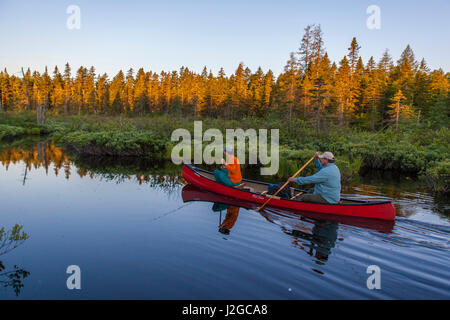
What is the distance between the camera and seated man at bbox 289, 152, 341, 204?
8.88 metres

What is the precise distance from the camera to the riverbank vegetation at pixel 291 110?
2086cm

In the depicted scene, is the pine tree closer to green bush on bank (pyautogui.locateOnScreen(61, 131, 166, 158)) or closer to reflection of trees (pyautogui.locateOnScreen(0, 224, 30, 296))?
green bush on bank (pyautogui.locateOnScreen(61, 131, 166, 158))

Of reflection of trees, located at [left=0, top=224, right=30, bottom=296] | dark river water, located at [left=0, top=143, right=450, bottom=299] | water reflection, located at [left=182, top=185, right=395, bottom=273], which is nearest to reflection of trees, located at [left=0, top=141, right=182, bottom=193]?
dark river water, located at [left=0, top=143, right=450, bottom=299]

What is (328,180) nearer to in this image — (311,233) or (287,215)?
(287,215)

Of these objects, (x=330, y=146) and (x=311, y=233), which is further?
(x=330, y=146)

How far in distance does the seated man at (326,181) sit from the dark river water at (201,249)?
2.35ft

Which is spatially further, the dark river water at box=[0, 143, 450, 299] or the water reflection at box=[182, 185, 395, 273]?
the water reflection at box=[182, 185, 395, 273]

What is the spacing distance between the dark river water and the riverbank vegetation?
752cm

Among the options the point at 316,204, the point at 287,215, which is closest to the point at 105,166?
the point at 287,215

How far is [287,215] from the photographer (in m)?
9.46

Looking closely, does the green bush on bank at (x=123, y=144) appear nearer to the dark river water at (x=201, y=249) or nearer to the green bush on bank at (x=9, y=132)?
the dark river water at (x=201, y=249)

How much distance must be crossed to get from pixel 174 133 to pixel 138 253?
1756cm

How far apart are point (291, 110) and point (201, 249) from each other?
30301mm
